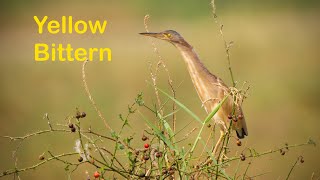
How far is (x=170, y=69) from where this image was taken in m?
8.83

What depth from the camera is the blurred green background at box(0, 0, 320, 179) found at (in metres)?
6.81

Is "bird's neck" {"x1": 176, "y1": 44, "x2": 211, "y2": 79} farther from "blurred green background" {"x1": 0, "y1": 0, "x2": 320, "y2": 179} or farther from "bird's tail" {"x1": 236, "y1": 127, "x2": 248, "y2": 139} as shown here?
"blurred green background" {"x1": 0, "y1": 0, "x2": 320, "y2": 179}

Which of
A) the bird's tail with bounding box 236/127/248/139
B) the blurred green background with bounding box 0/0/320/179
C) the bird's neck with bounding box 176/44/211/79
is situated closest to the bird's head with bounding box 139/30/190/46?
the bird's neck with bounding box 176/44/211/79

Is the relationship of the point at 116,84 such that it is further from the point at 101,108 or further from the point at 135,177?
the point at 135,177

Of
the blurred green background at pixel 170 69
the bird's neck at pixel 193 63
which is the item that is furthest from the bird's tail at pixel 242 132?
the blurred green background at pixel 170 69

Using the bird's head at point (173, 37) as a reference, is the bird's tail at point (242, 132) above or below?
below

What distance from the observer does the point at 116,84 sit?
335 inches

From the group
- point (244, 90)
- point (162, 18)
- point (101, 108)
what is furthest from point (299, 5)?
point (244, 90)

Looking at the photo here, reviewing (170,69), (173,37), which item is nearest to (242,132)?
(173,37)

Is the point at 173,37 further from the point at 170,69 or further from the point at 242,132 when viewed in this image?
the point at 170,69

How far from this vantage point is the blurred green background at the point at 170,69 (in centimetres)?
681

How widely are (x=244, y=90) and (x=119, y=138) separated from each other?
0.31 metres

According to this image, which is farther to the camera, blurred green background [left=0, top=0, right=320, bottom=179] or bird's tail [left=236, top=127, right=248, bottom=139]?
blurred green background [left=0, top=0, right=320, bottom=179]

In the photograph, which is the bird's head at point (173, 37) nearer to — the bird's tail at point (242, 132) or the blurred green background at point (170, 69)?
the bird's tail at point (242, 132)
